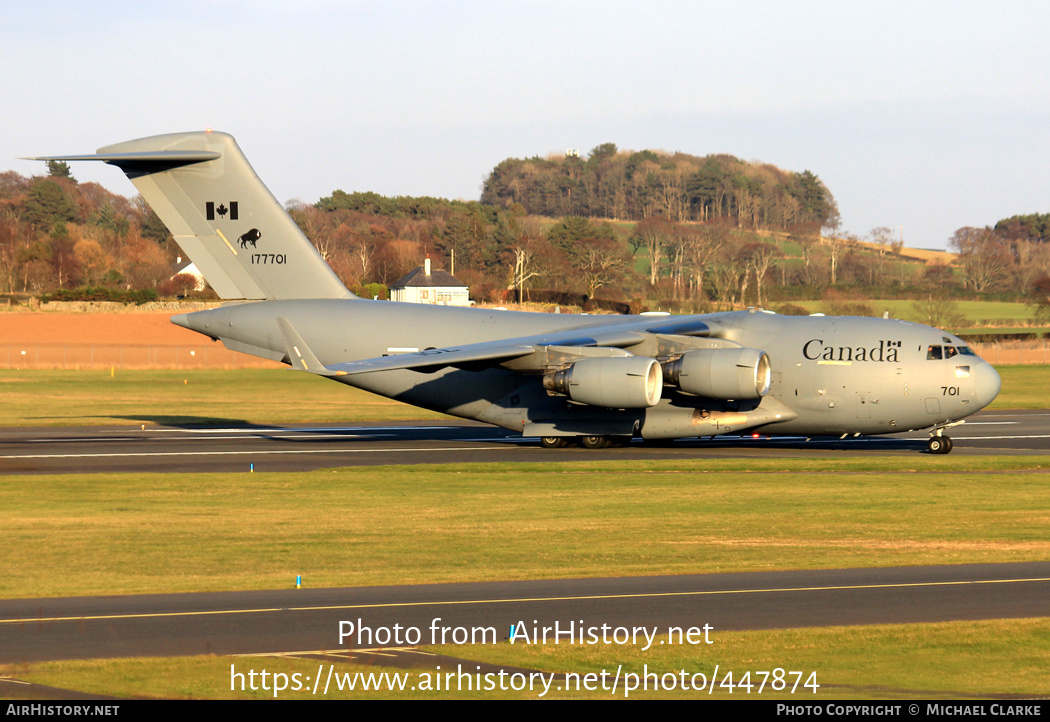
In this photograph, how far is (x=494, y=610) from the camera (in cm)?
1160

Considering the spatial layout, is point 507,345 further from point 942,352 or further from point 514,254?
point 514,254

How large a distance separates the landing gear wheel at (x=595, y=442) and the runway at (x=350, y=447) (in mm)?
354

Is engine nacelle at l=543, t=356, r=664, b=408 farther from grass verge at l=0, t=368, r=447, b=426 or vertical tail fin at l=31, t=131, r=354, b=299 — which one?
grass verge at l=0, t=368, r=447, b=426

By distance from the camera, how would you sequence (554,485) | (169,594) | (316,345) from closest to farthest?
(169,594)
(554,485)
(316,345)

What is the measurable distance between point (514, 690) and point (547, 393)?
18.8m

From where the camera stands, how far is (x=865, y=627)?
10.9 meters

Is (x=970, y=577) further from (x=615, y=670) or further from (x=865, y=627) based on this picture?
(x=615, y=670)

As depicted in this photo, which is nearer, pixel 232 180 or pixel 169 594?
pixel 169 594

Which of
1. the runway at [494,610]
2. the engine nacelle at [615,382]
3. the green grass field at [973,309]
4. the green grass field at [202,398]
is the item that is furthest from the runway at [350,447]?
the green grass field at [973,309]

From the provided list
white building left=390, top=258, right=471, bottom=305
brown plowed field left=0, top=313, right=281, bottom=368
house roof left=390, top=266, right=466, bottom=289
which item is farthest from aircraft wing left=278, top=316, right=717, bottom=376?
house roof left=390, top=266, right=466, bottom=289

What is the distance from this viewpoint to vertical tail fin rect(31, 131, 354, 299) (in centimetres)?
2997

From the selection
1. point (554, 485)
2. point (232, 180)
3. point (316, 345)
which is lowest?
point (554, 485)

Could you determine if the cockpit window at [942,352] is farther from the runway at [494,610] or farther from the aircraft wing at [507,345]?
the runway at [494,610]
